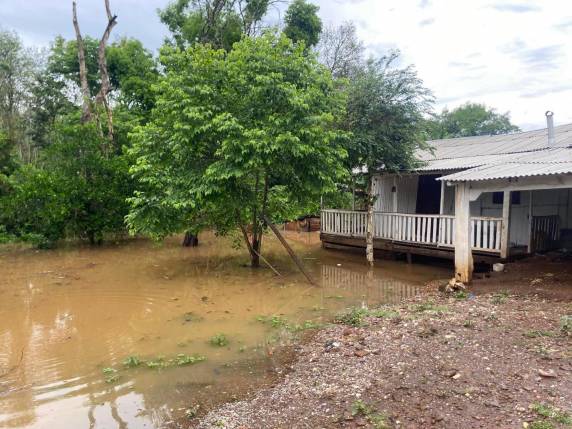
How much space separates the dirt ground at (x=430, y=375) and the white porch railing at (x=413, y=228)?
3336mm

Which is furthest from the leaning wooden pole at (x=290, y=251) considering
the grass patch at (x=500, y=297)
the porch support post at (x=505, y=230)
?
the porch support post at (x=505, y=230)

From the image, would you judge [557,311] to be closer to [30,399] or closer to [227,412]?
[227,412]

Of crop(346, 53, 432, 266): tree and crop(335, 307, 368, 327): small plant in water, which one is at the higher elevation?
crop(346, 53, 432, 266): tree

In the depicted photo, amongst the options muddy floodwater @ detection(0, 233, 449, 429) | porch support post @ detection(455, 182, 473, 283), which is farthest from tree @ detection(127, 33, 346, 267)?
porch support post @ detection(455, 182, 473, 283)

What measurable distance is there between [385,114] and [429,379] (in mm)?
8547

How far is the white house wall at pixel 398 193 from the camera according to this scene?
48.0 ft

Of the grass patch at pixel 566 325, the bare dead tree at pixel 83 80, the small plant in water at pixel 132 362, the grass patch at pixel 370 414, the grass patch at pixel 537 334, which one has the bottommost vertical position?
the small plant in water at pixel 132 362

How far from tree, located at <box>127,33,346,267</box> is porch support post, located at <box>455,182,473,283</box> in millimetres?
2800

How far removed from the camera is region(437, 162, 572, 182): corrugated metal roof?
8008mm

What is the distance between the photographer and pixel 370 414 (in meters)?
4.13

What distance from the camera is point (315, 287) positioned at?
422 inches

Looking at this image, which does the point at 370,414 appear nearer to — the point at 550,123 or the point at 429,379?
the point at 429,379

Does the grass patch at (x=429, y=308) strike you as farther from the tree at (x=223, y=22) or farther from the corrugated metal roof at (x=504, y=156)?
the tree at (x=223, y=22)

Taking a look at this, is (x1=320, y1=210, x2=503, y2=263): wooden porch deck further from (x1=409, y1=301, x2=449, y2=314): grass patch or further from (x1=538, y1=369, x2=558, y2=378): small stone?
(x1=538, y1=369, x2=558, y2=378): small stone
